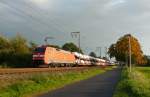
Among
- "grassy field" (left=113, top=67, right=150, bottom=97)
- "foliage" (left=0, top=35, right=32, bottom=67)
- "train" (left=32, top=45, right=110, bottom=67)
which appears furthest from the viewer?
"foliage" (left=0, top=35, right=32, bottom=67)

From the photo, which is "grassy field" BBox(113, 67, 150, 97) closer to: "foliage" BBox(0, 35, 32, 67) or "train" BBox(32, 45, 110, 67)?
"train" BBox(32, 45, 110, 67)

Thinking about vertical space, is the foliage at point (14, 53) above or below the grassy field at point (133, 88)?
above

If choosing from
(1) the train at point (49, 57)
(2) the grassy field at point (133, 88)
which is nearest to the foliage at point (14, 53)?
(1) the train at point (49, 57)

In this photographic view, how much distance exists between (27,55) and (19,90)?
148 ft

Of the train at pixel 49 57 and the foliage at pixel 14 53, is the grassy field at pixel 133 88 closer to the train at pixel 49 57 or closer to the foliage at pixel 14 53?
the train at pixel 49 57

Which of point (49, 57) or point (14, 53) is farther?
point (14, 53)

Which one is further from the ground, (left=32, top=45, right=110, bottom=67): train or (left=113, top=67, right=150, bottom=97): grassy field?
(left=32, top=45, right=110, bottom=67): train

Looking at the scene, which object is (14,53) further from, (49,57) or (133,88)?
(133,88)

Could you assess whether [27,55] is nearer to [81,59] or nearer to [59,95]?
[81,59]

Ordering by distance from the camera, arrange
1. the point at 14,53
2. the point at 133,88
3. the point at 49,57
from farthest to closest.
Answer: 1. the point at 14,53
2. the point at 49,57
3. the point at 133,88

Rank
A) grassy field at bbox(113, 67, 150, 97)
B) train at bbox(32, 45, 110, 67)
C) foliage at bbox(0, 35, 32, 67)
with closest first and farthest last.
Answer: grassy field at bbox(113, 67, 150, 97) < train at bbox(32, 45, 110, 67) < foliage at bbox(0, 35, 32, 67)

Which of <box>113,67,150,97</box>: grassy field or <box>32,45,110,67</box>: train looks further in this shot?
<box>32,45,110,67</box>: train

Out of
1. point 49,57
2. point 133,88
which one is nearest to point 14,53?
point 49,57

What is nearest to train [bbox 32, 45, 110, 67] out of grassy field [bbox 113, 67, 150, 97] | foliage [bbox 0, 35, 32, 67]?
foliage [bbox 0, 35, 32, 67]
